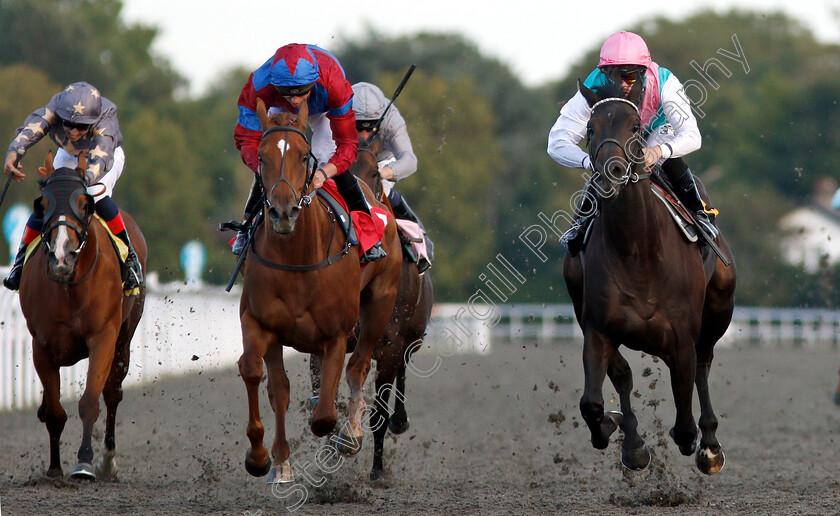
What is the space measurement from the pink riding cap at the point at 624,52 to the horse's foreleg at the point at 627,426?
1.56 meters

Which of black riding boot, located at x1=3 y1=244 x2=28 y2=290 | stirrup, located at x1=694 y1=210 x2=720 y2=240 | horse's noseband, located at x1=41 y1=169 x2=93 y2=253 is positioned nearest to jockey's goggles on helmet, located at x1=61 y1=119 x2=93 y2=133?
horse's noseband, located at x1=41 y1=169 x2=93 y2=253

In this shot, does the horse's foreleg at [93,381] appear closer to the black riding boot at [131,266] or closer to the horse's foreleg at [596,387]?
the black riding boot at [131,266]

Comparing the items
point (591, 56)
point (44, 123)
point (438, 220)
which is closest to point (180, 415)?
point (44, 123)

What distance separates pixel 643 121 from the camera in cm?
662

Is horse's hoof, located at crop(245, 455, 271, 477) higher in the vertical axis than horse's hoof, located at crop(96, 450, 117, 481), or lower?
lower

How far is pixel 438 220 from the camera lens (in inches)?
1341

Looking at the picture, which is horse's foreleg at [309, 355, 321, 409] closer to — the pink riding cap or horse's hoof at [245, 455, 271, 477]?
horse's hoof at [245, 455, 271, 477]

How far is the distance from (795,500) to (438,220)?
2783 centimetres

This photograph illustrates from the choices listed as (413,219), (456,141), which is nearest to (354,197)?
(413,219)

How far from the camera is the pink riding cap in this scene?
6148 mm

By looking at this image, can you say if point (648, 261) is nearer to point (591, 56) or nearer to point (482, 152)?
point (482, 152)

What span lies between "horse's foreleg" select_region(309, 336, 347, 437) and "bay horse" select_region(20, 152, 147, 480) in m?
1.55

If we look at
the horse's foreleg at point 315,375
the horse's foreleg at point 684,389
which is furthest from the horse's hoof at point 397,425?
the horse's foreleg at point 684,389

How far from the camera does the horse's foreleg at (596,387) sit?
5977mm
